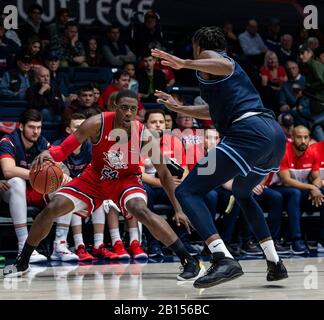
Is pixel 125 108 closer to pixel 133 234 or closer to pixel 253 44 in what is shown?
pixel 133 234

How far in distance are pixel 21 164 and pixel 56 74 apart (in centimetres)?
262

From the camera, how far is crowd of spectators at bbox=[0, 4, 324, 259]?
8.48 meters

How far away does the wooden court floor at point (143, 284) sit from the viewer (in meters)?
4.78

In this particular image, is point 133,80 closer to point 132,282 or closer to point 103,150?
point 103,150

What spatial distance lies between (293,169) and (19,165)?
3.03m

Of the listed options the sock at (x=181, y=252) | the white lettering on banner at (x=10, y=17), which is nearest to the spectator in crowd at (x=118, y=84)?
the white lettering on banner at (x=10, y=17)

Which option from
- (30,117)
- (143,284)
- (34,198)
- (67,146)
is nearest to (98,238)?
(34,198)

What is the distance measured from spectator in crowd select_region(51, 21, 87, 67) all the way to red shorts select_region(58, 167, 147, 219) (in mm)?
4629

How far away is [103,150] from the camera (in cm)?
624

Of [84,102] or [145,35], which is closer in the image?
[84,102]

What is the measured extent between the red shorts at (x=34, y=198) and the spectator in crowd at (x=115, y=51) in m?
3.89

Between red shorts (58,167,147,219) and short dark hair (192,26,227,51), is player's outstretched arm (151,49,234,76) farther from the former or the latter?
red shorts (58,167,147,219)

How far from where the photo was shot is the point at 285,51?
507 inches

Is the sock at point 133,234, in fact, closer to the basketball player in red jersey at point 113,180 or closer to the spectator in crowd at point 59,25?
the basketball player in red jersey at point 113,180
